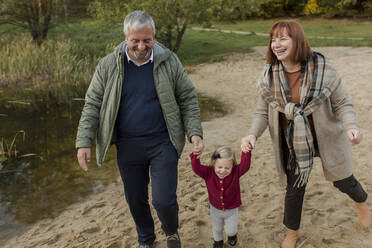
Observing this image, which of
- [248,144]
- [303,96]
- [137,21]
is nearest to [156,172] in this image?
[248,144]

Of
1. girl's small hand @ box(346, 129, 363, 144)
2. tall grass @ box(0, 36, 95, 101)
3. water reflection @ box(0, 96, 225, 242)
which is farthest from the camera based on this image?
tall grass @ box(0, 36, 95, 101)

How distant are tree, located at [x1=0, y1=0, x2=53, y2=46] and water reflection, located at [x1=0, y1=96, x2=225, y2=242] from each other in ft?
26.6

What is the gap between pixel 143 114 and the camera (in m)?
2.86

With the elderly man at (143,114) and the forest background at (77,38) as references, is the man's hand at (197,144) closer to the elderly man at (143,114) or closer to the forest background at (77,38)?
the elderly man at (143,114)

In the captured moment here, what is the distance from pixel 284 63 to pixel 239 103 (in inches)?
272

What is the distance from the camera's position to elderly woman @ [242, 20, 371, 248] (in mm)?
2695

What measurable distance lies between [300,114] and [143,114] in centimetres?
119

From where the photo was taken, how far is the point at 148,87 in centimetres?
284

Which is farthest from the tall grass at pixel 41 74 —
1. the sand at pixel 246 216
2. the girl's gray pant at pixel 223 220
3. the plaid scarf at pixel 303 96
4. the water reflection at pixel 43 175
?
the plaid scarf at pixel 303 96

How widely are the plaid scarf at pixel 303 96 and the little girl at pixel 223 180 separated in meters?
0.42

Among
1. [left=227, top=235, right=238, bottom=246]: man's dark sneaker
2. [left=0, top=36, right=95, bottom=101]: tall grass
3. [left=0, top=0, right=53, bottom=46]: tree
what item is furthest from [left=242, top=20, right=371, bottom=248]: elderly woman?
[left=0, top=0, right=53, bottom=46]: tree

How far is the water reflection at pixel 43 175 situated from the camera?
15.6 ft

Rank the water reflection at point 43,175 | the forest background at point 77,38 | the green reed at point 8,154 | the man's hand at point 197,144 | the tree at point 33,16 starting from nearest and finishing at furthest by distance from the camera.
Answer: the man's hand at point 197,144
the water reflection at point 43,175
the green reed at point 8,154
the forest background at point 77,38
the tree at point 33,16

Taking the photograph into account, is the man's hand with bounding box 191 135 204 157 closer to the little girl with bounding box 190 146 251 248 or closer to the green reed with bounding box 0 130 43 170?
the little girl with bounding box 190 146 251 248
